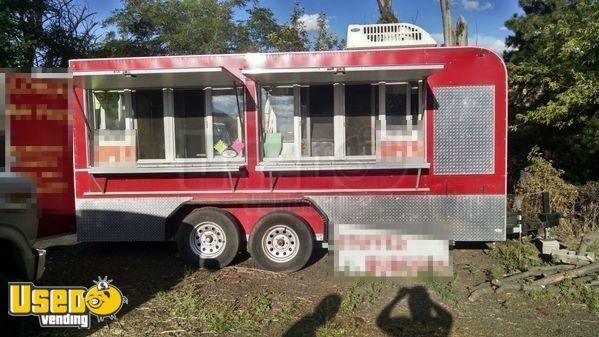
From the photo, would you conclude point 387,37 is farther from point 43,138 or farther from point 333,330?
point 43,138

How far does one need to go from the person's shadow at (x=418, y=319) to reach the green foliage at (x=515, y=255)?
4.49 ft

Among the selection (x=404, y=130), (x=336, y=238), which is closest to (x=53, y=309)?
(x=336, y=238)

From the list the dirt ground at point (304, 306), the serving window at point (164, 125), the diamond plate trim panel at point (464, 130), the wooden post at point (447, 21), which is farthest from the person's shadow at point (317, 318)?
the wooden post at point (447, 21)

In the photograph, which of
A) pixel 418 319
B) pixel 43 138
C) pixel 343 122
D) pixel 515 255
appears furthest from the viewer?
pixel 343 122

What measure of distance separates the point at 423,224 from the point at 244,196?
249 centimetres

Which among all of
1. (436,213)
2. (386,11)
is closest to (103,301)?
(436,213)

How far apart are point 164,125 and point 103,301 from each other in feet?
10.8

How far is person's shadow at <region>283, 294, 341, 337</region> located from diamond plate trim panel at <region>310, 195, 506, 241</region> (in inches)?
54.4

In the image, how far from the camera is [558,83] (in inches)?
452

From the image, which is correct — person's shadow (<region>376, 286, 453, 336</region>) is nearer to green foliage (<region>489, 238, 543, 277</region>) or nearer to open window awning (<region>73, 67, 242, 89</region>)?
green foliage (<region>489, 238, 543, 277</region>)

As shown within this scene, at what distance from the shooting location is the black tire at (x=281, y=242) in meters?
7.29

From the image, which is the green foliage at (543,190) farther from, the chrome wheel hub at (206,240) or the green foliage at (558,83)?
the chrome wheel hub at (206,240)

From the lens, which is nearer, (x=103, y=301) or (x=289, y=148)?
(x=103, y=301)

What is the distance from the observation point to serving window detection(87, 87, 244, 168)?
300 inches
